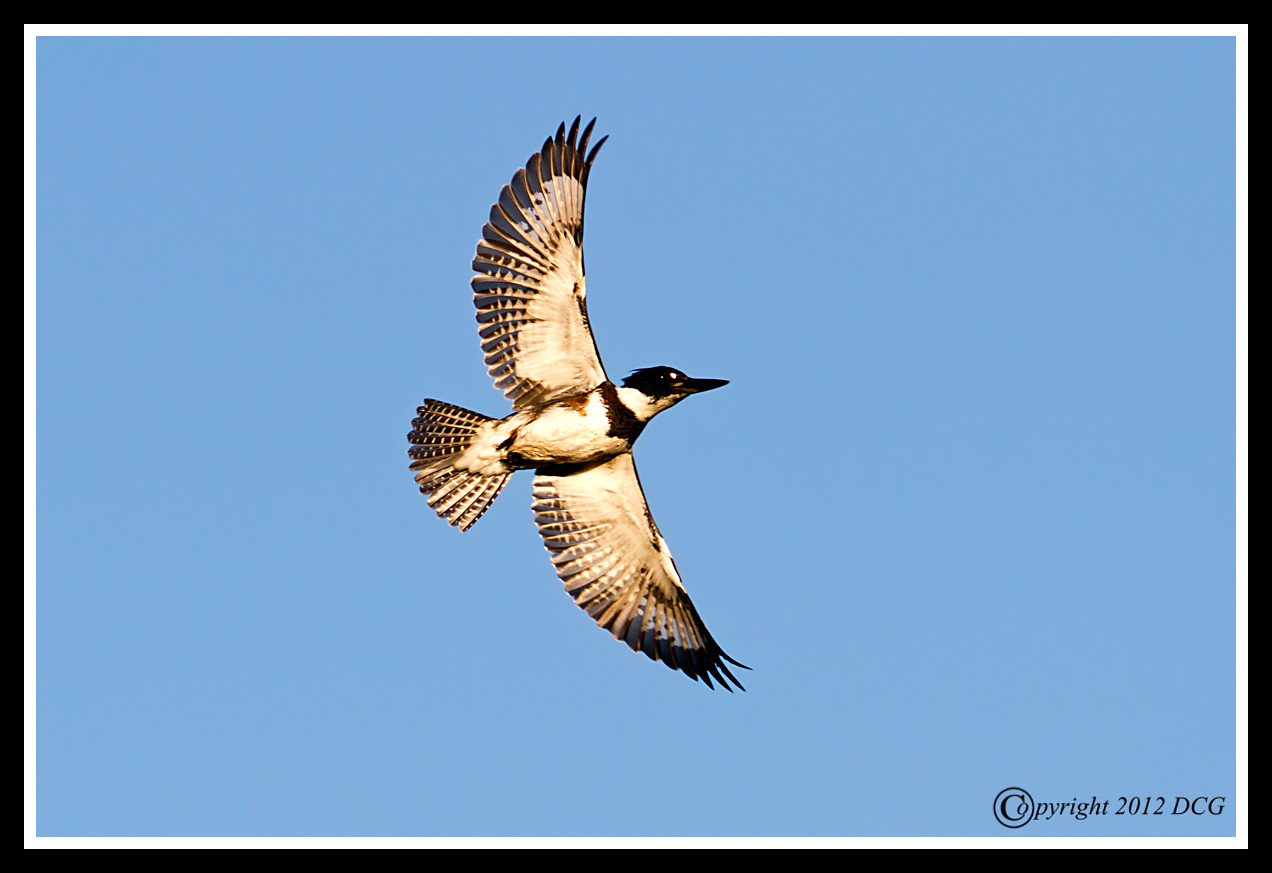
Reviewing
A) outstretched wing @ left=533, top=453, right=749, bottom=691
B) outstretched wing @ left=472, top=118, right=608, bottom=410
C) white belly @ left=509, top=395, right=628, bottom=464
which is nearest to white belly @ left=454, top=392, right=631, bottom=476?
white belly @ left=509, top=395, right=628, bottom=464

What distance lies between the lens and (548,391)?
1208 cm

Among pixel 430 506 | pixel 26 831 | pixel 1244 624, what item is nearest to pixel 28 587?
pixel 26 831

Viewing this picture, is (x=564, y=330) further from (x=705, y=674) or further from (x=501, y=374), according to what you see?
(x=705, y=674)

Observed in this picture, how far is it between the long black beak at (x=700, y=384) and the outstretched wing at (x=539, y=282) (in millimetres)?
670

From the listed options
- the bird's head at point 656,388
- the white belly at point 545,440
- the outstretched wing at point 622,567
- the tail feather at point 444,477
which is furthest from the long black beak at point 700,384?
the tail feather at point 444,477

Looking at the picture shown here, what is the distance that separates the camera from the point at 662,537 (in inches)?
500

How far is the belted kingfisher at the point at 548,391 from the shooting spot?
11.8m

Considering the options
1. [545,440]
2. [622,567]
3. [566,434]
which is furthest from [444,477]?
[622,567]

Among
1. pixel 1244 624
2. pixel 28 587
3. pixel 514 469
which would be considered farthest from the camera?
pixel 514 469

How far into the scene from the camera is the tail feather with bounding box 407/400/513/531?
12133 millimetres

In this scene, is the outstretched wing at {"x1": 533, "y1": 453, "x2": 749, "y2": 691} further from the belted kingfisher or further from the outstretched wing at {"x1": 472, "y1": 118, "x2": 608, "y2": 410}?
the outstretched wing at {"x1": 472, "y1": 118, "x2": 608, "y2": 410}

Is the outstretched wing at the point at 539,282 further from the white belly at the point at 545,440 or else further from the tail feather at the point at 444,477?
the tail feather at the point at 444,477

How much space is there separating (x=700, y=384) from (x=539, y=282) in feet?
4.83

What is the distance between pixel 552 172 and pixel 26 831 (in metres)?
6.18
